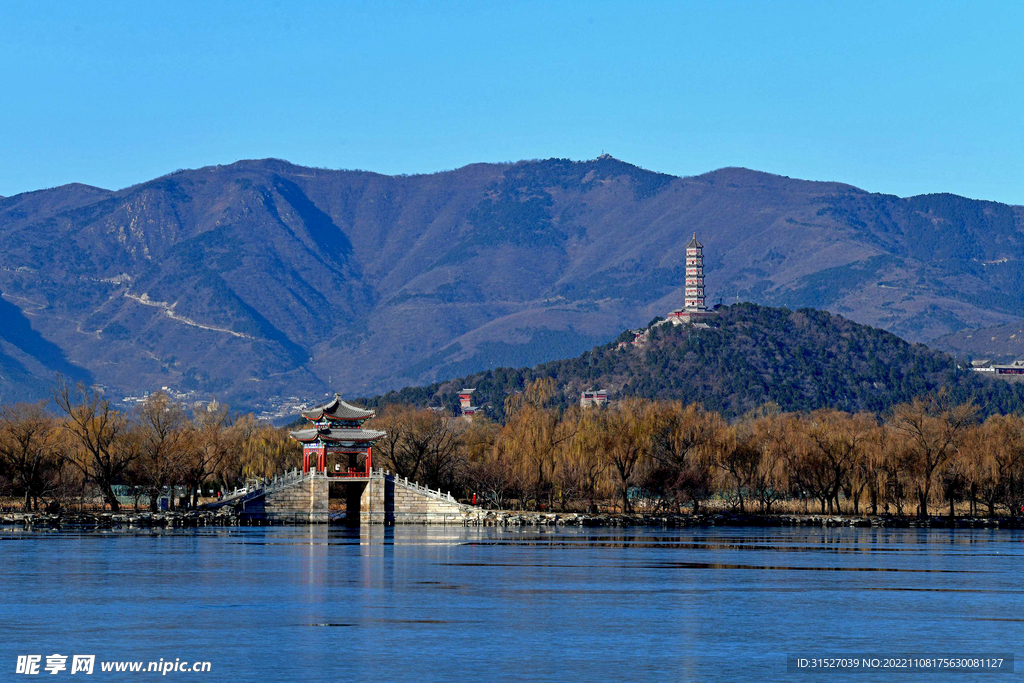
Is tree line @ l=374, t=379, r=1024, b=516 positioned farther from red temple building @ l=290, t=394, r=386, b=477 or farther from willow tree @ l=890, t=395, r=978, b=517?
red temple building @ l=290, t=394, r=386, b=477

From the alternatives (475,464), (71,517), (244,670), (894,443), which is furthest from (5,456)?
(244,670)

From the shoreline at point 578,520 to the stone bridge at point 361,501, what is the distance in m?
1.16

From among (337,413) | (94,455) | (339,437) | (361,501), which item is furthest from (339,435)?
(94,455)

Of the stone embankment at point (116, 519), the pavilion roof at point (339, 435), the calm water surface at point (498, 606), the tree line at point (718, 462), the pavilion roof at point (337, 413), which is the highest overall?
the pavilion roof at point (337, 413)

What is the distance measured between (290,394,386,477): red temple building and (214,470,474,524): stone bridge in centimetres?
155

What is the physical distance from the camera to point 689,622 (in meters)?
45.7

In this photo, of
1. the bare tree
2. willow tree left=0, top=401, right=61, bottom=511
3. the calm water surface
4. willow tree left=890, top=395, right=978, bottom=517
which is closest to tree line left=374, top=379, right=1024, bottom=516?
willow tree left=890, top=395, right=978, bottom=517

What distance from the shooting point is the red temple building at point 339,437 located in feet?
359

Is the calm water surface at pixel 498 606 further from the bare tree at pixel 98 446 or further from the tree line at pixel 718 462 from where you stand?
the tree line at pixel 718 462

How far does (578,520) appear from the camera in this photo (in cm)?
10188

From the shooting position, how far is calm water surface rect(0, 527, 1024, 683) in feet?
126

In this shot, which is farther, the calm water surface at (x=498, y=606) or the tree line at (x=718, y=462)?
the tree line at (x=718, y=462)

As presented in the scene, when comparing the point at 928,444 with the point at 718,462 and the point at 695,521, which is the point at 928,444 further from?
the point at 695,521

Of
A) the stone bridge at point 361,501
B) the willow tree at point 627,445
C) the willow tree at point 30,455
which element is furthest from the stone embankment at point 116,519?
the willow tree at point 627,445
